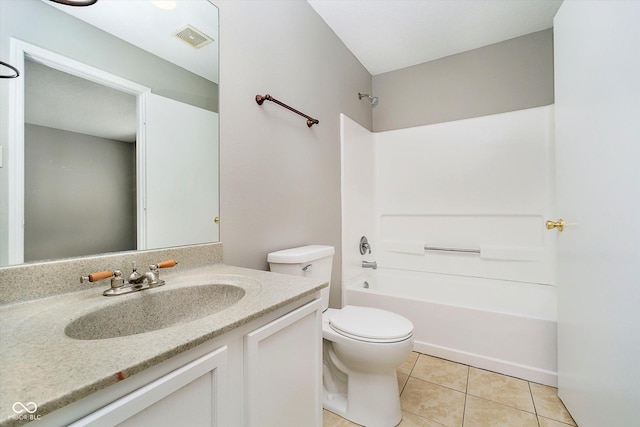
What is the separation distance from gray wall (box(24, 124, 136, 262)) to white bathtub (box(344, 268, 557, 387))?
1642 millimetres

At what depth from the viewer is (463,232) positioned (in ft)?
8.01

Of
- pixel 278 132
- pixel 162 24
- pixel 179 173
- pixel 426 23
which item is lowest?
pixel 179 173

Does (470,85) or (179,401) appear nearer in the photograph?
(179,401)

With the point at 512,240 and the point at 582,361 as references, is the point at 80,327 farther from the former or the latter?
the point at 512,240

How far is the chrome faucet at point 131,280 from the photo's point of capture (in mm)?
794

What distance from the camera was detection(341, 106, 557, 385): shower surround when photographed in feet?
5.95

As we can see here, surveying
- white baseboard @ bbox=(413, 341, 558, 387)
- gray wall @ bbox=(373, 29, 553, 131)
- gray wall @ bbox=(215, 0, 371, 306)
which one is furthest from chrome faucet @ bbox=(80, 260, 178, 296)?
gray wall @ bbox=(373, 29, 553, 131)

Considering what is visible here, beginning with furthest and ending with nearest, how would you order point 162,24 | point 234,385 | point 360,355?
1. point 360,355
2. point 162,24
3. point 234,385

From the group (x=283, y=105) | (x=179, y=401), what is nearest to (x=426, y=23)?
(x=283, y=105)

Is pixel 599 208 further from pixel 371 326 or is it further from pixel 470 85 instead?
pixel 470 85

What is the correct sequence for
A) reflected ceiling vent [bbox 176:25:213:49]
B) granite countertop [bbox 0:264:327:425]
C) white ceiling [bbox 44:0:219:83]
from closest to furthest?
granite countertop [bbox 0:264:327:425], white ceiling [bbox 44:0:219:83], reflected ceiling vent [bbox 176:25:213:49]

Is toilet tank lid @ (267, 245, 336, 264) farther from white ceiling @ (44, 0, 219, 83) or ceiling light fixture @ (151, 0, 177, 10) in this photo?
ceiling light fixture @ (151, 0, 177, 10)

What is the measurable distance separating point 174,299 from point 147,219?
1.09ft

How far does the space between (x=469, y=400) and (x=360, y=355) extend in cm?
75
